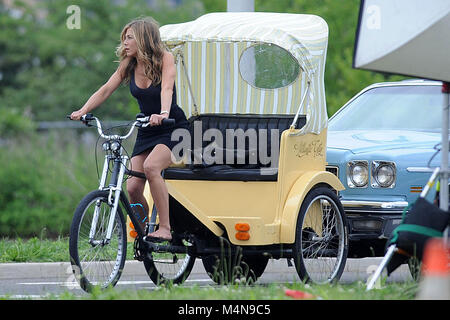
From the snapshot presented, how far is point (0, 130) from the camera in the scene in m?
20.2

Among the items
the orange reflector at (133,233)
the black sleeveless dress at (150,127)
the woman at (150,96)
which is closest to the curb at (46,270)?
the orange reflector at (133,233)

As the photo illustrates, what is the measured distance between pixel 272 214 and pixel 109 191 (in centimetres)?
147

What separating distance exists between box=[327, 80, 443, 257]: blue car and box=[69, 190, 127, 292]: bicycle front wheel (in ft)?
7.75

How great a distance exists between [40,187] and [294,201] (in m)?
9.48

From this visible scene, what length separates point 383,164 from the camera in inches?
355

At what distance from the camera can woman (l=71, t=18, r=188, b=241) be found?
7.54 meters

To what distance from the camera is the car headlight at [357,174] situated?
9.06 m

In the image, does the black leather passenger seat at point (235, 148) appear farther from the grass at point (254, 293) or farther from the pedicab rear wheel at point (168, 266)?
the grass at point (254, 293)

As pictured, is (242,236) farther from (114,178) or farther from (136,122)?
(136,122)

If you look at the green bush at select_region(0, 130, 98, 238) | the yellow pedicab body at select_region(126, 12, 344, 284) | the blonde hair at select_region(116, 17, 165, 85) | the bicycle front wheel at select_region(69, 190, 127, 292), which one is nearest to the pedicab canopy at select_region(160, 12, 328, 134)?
the yellow pedicab body at select_region(126, 12, 344, 284)

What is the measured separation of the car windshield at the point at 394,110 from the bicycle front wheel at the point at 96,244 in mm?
3616

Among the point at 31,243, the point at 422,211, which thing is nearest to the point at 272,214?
the point at 422,211

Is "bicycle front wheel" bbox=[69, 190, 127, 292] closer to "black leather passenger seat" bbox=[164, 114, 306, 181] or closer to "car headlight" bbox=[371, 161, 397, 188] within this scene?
"black leather passenger seat" bbox=[164, 114, 306, 181]
